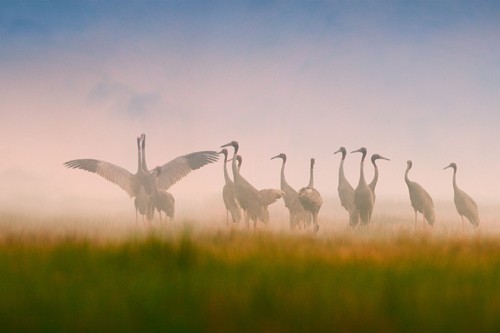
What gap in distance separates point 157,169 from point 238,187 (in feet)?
9.02

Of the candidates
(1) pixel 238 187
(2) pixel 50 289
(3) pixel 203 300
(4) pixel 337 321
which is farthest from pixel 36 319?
(1) pixel 238 187

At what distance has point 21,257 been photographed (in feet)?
24.8

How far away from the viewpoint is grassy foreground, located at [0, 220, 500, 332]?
5164mm

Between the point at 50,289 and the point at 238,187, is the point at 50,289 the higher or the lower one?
the lower one

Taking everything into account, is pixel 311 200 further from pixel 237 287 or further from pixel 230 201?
pixel 237 287

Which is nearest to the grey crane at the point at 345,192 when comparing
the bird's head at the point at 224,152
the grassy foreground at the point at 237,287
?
the bird's head at the point at 224,152

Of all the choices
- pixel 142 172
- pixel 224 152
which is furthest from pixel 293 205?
pixel 142 172

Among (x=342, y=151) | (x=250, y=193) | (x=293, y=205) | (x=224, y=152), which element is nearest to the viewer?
(x=250, y=193)

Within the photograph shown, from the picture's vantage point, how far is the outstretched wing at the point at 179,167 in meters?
17.3

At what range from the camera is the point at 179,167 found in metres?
17.4

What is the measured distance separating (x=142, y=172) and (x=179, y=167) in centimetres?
96

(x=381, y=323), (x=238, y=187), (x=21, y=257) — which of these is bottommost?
(x=381, y=323)

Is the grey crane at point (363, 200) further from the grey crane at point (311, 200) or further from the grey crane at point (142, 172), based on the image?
the grey crane at point (142, 172)

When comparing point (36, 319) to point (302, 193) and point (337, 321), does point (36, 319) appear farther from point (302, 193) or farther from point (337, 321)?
point (302, 193)
